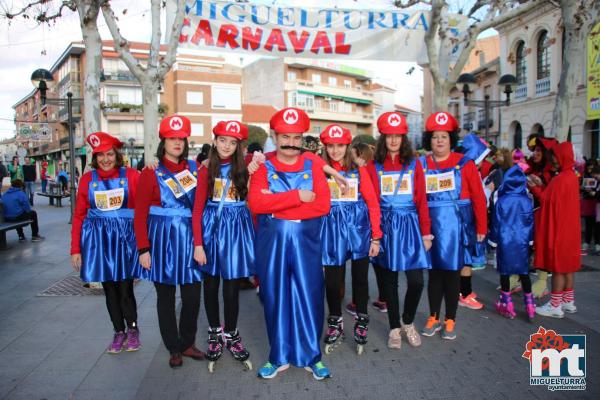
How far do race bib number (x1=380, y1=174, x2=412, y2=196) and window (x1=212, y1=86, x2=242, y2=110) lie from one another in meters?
45.3

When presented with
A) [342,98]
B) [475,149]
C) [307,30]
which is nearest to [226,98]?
[342,98]

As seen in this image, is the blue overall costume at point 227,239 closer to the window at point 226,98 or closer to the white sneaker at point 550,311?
the white sneaker at point 550,311

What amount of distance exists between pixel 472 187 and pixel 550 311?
1.86m

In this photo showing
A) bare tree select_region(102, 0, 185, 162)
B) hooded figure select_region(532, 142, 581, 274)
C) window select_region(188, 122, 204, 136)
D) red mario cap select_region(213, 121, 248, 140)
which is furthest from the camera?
window select_region(188, 122, 204, 136)

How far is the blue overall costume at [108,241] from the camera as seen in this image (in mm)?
4035

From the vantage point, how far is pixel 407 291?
4.28m

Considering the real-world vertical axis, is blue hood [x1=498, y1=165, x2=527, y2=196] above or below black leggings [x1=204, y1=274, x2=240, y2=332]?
above

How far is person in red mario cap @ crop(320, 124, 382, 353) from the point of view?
162 inches

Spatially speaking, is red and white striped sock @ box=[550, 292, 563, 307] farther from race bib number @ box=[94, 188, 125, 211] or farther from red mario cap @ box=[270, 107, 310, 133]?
race bib number @ box=[94, 188, 125, 211]

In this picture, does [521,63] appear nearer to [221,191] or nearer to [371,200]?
[371,200]

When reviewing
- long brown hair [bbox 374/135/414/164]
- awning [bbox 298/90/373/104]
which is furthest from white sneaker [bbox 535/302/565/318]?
awning [bbox 298/90/373/104]

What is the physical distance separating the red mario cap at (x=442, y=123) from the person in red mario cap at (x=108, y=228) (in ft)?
9.19

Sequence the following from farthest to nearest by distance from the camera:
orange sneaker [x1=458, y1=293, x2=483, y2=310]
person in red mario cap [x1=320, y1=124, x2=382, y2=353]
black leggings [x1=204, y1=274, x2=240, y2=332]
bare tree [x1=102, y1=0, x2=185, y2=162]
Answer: bare tree [x1=102, y1=0, x2=185, y2=162] → orange sneaker [x1=458, y1=293, x2=483, y2=310] → person in red mario cap [x1=320, y1=124, x2=382, y2=353] → black leggings [x1=204, y1=274, x2=240, y2=332]

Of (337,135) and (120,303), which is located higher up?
(337,135)
